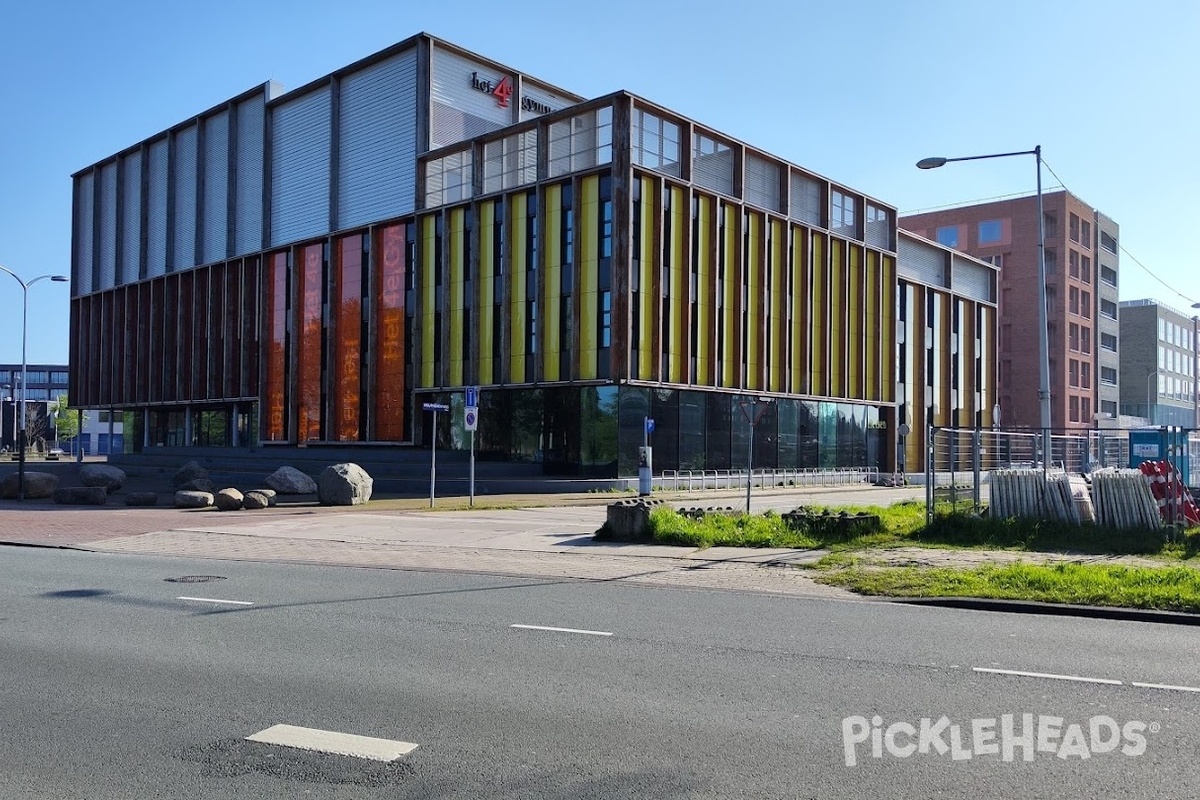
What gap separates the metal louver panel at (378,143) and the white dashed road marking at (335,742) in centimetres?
4203

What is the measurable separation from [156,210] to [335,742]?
64380mm

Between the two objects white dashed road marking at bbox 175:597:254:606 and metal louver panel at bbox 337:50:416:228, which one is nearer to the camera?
white dashed road marking at bbox 175:597:254:606

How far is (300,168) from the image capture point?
52094 mm

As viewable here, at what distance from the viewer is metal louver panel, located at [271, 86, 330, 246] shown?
50688 mm

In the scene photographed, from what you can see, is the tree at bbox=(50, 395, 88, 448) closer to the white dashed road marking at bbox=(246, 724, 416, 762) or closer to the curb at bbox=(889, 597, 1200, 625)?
the curb at bbox=(889, 597, 1200, 625)

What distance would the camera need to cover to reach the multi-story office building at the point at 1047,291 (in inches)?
2977

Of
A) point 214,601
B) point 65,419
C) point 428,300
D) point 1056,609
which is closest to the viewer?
point 1056,609

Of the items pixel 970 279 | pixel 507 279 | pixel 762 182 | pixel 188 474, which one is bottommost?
pixel 188 474

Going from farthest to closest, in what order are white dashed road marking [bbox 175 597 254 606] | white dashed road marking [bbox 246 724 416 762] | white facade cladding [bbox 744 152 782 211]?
white facade cladding [bbox 744 152 782 211] → white dashed road marking [bbox 175 597 254 606] → white dashed road marking [bbox 246 724 416 762]

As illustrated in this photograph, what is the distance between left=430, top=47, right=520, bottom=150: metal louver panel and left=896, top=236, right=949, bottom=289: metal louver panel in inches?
913

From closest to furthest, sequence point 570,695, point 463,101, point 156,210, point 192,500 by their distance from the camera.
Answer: point 570,695, point 192,500, point 463,101, point 156,210

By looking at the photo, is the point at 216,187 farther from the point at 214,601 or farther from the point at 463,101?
the point at 214,601

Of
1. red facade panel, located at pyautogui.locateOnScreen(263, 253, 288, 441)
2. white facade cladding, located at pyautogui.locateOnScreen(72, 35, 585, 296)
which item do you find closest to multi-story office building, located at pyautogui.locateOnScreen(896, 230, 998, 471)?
white facade cladding, located at pyautogui.locateOnScreen(72, 35, 585, 296)

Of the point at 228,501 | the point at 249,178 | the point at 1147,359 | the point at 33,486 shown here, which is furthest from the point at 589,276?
the point at 1147,359
